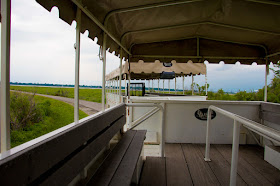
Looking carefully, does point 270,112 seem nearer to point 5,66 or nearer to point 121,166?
point 121,166

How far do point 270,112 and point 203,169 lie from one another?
227cm

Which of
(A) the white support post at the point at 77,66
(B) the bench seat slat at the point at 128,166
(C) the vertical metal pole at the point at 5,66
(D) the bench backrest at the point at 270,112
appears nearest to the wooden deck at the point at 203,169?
(B) the bench seat slat at the point at 128,166

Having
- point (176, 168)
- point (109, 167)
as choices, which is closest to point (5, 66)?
point (109, 167)

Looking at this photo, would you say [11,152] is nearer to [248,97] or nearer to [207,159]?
[207,159]

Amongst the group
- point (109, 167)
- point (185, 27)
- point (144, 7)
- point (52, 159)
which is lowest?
point (109, 167)

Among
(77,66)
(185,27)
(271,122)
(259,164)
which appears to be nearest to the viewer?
(77,66)

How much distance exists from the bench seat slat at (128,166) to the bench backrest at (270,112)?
9.58ft

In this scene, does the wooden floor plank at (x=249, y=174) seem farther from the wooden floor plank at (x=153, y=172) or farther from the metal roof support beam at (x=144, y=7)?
the metal roof support beam at (x=144, y=7)

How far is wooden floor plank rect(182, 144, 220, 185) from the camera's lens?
8.40ft

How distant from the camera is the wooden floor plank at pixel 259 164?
2.77 meters

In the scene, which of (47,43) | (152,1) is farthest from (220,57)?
(47,43)

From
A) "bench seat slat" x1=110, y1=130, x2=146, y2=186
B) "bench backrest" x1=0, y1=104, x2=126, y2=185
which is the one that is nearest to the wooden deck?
"bench seat slat" x1=110, y1=130, x2=146, y2=186

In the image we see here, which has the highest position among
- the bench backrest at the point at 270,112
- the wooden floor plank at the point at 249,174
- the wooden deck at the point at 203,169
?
the bench backrest at the point at 270,112

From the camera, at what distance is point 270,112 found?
407cm
